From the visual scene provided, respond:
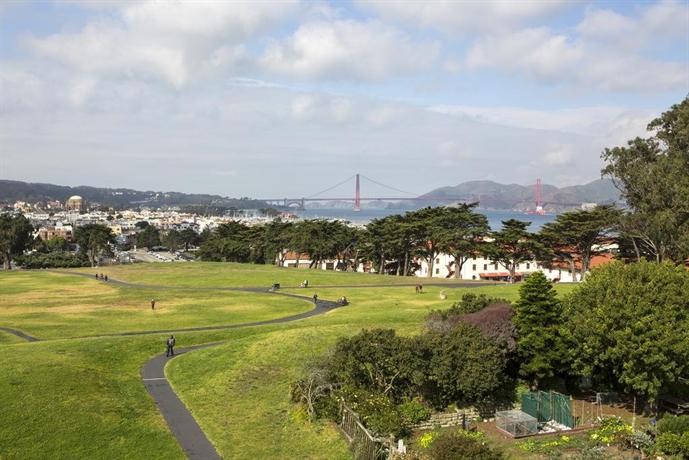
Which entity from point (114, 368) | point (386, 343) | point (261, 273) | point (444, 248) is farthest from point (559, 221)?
point (114, 368)

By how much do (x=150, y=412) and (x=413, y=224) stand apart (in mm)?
61027

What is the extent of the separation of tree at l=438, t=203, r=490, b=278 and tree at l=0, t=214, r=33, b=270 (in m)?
92.5

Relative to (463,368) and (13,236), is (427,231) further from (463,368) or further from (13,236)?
(13,236)

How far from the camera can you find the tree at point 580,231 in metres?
71.7

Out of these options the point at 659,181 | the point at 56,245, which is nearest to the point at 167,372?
the point at 659,181

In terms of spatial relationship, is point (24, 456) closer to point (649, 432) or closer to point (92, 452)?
point (92, 452)

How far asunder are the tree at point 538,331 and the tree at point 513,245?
153ft

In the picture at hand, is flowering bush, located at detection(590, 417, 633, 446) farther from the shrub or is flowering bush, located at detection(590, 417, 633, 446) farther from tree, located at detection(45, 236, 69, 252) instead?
tree, located at detection(45, 236, 69, 252)

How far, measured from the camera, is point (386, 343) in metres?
27.1

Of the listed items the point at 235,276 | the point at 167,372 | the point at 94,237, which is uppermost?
the point at 94,237

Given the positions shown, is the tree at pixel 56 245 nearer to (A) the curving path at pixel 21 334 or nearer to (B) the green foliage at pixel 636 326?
(A) the curving path at pixel 21 334

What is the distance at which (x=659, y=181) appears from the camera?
4638 cm

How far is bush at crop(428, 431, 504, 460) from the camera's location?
19.8 metres

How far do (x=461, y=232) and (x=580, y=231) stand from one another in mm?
15397
